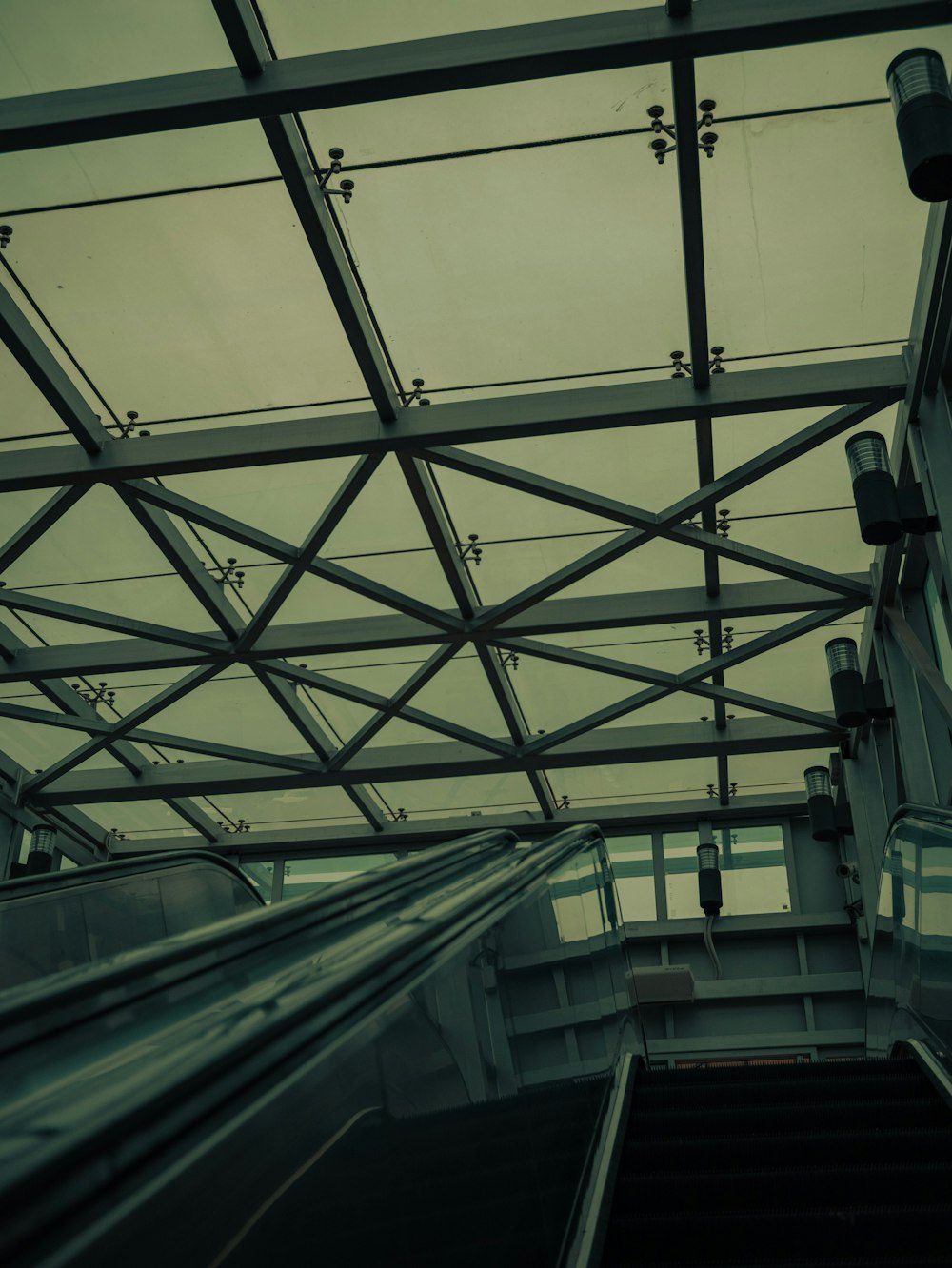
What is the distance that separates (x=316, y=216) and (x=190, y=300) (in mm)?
1980

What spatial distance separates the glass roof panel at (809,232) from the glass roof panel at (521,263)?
0.43m

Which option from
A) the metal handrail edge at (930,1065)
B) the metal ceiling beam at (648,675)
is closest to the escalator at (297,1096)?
the metal handrail edge at (930,1065)

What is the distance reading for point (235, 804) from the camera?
827 inches

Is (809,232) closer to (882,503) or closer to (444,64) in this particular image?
(882,503)

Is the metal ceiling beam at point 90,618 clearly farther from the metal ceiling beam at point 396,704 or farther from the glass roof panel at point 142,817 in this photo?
the glass roof panel at point 142,817

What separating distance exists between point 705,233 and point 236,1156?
8.88m

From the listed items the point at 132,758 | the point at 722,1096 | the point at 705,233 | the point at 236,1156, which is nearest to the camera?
the point at 236,1156

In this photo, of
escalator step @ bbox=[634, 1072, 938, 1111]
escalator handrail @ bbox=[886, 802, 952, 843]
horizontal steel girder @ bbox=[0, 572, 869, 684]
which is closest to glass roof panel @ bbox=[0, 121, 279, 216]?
horizontal steel girder @ bbox=[0, 572, 869, 684]

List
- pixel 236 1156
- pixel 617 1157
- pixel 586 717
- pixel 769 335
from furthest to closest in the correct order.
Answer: pixel 586 717
pixel 769 335
pixel 617 1157
pixel 236 1156

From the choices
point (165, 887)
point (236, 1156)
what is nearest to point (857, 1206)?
point (236, 1156)

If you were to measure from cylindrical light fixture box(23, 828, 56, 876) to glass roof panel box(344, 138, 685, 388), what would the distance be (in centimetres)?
1076

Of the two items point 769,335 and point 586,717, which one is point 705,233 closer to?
point 769,335

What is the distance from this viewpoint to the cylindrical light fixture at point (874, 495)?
942 cm

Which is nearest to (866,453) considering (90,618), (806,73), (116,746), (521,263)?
(806,73)
